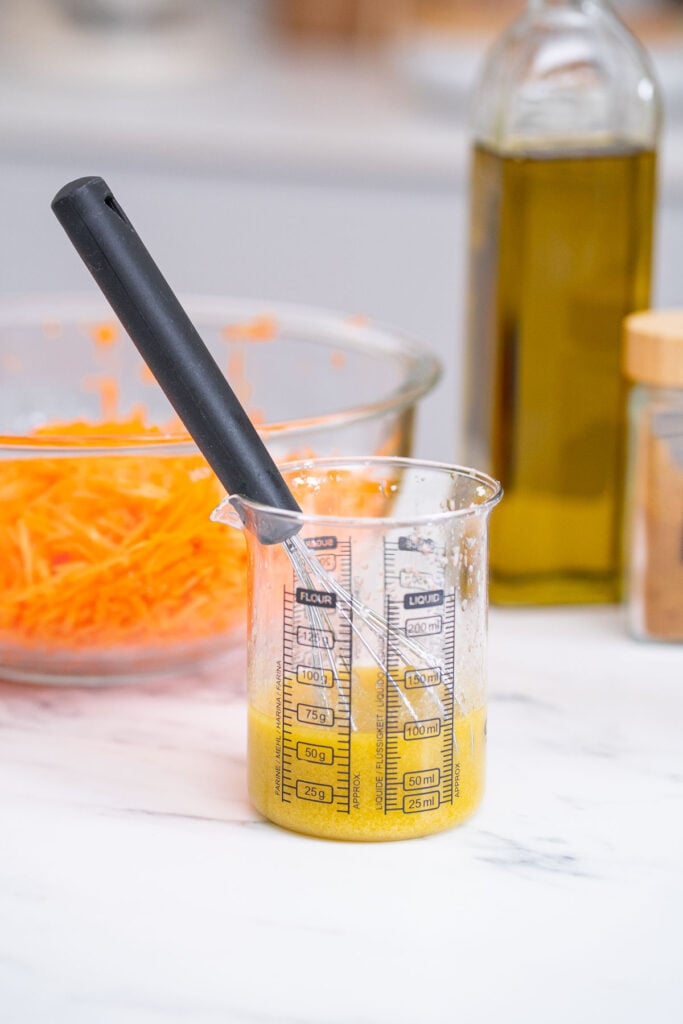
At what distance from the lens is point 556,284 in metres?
1.04

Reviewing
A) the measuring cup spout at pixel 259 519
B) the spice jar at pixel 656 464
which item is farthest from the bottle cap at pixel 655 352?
the measuring cup spout at pixel 259 519

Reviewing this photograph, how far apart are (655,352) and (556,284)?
0.13 meters

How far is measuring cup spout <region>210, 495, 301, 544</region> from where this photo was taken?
72 centimetres

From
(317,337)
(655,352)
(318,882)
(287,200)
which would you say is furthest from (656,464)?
(287,200)

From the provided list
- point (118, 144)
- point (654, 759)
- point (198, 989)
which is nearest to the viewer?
point (198, 989)

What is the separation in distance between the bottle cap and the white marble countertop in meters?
0.21

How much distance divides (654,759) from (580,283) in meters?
0.38

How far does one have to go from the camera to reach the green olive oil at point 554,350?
3.37ft

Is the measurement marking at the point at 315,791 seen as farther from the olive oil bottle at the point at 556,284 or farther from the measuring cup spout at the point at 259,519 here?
the olive oil bottle at the point at 556,284

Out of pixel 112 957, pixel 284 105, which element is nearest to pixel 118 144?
pixel 284 105

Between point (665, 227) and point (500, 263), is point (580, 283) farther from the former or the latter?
point (665, 227)

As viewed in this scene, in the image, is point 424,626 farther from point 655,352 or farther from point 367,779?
point 655,352

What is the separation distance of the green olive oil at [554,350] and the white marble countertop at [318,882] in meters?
0.19

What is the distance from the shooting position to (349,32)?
289cm
